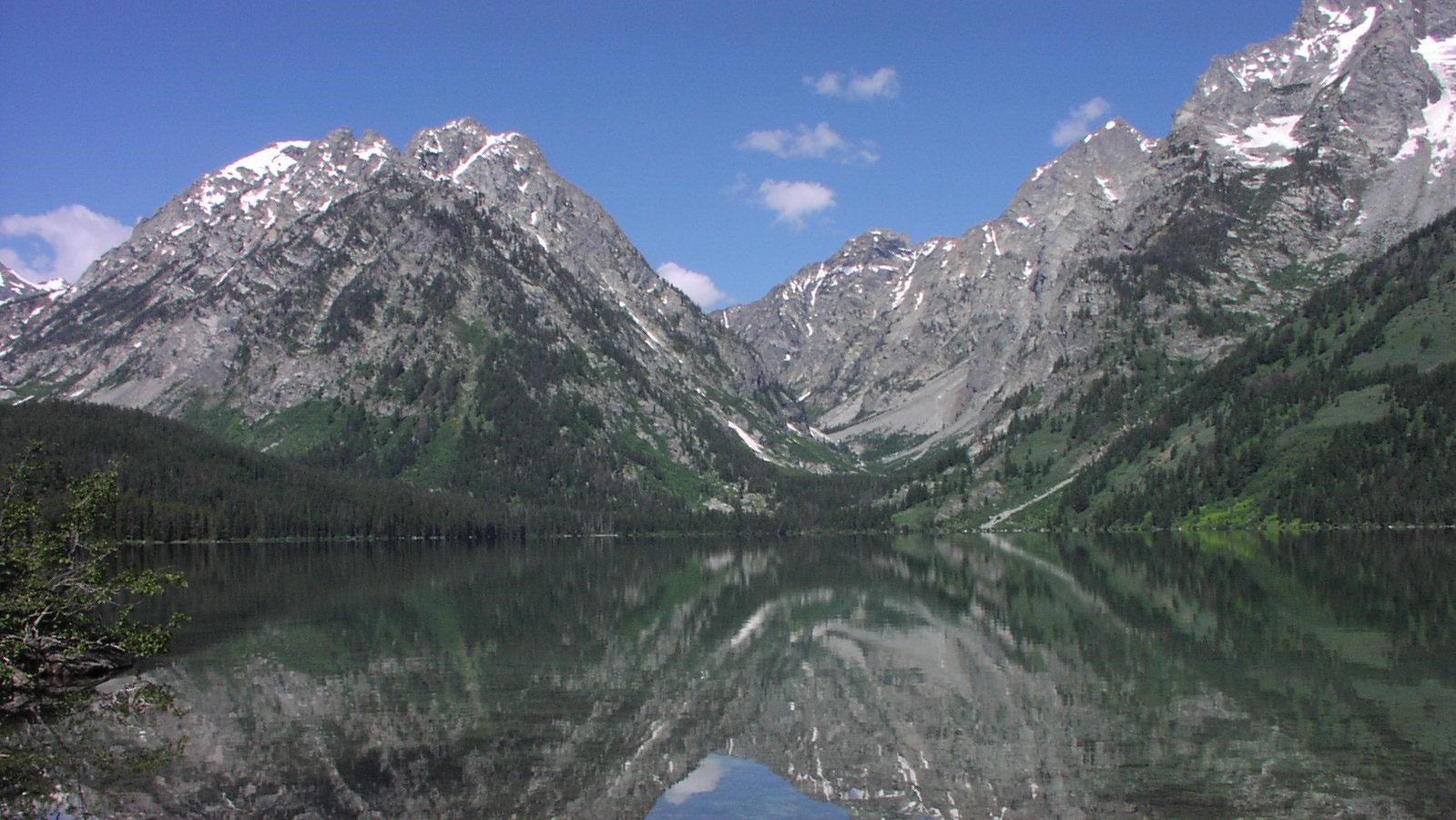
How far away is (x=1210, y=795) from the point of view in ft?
85.8

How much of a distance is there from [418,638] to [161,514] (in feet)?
520

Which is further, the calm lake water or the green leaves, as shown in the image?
the green leaves

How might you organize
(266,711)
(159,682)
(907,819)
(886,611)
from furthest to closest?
(886,611) → (159,682) → (266,711) → (907,819)

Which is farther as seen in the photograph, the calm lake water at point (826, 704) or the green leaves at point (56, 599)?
the green leaves at point (56, 599)

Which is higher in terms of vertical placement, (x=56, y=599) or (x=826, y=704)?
(x=56, y=599)

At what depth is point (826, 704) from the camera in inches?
1593

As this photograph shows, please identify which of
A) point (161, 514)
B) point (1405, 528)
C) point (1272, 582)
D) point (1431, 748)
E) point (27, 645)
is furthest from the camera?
point (161, 514)

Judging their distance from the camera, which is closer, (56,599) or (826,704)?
(826,704)

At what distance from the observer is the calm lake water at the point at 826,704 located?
2767 cm

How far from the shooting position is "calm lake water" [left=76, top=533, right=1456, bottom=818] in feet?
90.8

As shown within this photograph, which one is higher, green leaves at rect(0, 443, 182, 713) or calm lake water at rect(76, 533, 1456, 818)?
green leaves at rect(0, 443, 182, 713)

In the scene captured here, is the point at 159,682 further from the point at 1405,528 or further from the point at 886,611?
the point at 1405,528

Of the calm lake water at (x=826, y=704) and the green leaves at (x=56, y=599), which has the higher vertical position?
the green leaves at (x=56, y=599)

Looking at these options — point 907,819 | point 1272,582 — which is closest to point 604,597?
point 1272,582
